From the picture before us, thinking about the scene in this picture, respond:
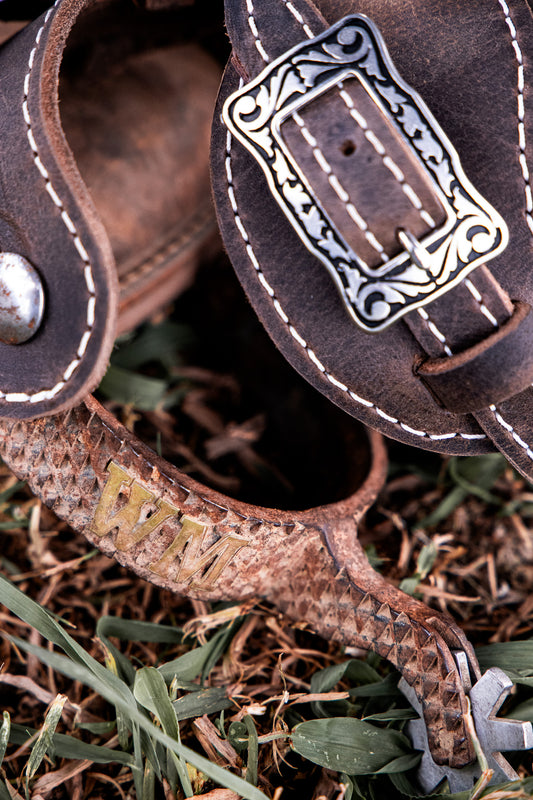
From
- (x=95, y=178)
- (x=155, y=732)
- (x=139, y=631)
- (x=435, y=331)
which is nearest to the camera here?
(x=155, y=732)

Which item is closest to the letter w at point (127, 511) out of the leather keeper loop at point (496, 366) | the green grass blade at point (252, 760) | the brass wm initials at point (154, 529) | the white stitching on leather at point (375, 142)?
the brass wm initials at point (154, 529)

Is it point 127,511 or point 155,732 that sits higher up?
point 127,511

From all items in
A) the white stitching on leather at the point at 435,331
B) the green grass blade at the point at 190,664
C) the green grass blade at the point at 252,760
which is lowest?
the green grass blade at the point at 252,760

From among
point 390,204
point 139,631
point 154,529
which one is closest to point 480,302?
point 390,204

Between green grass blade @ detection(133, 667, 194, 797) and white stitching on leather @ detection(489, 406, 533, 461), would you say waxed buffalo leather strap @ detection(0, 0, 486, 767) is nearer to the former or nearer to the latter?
green grass blade @ detection(133, 667, 194, 797)

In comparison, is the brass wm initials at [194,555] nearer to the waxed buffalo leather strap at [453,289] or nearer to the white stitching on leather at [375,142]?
the waxed buffalo leather strap at [453,289]

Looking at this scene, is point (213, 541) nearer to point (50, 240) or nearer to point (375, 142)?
point (50, 240)

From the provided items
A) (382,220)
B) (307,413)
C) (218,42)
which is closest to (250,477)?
(307,413)
